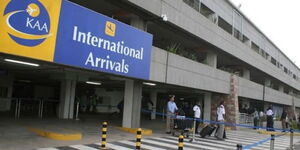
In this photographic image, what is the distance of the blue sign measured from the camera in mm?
10680

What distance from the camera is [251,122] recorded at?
29656 mm

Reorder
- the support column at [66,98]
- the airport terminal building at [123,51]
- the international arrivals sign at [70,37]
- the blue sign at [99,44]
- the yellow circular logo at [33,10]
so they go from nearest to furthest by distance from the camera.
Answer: the international arrivals sign at [70,37]
the yellow circular logo at [33,10]
the airport terminal building at [123,51]
the blue sign at [99,44]
the support column at [66,98]

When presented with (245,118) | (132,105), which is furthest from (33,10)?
(245,118)

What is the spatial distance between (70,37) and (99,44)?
1.51m

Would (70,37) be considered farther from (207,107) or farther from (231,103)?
(231,103)

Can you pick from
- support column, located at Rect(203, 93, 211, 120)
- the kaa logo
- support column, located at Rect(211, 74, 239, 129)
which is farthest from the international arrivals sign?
support column, located at Rect(211, 74, 239, 129)

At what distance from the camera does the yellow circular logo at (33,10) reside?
9.47 metres

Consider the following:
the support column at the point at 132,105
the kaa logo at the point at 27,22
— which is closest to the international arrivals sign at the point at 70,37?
the kaa logo at the point at 27,22

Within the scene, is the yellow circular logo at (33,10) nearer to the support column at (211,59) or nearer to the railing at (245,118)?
the support column at (211,59)

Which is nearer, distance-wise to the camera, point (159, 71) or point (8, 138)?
point (8, 138)

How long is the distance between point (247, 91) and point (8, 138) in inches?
964

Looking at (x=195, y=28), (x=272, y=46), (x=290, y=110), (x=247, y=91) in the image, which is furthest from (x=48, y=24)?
(x=290, y=110)

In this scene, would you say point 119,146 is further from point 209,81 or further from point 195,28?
point 209,81

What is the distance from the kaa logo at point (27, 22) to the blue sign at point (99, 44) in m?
0.67
